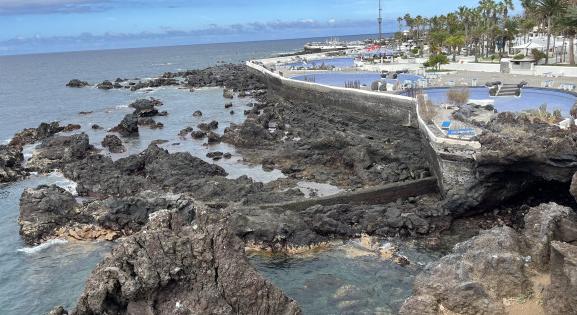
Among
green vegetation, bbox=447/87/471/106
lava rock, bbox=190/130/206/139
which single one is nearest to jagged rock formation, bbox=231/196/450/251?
green vegetation, bbox=447/87/471/106

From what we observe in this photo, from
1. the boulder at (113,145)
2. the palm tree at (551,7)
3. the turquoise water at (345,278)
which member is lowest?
the turquoise water at (345,278)

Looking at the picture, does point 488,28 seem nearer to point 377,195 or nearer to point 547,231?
point 377,195

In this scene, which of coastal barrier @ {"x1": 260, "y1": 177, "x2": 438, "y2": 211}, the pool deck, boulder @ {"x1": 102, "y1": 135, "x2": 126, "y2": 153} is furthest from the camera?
boulder @ {"x1": 102, "y1": 135, "x2": 126, "y2": 153}

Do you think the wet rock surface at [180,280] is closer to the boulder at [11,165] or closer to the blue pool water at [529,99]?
the blue pool water at [529,99]

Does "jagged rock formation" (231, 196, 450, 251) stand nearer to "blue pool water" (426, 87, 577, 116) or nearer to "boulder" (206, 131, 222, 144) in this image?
"blue pool water" (426, 87, 577, 116)

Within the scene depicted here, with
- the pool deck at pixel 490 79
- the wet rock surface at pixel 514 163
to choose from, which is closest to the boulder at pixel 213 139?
the pool deck at pixel 490 79

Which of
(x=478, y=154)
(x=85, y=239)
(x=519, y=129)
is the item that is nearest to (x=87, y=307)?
(x=85, y=239)

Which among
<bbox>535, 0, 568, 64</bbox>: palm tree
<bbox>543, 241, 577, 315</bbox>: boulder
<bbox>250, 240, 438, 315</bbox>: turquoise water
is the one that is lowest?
<bbox>250, 240, 438, 315</bbox>: turquoise water

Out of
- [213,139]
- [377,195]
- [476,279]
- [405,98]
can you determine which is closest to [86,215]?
[377,195]
